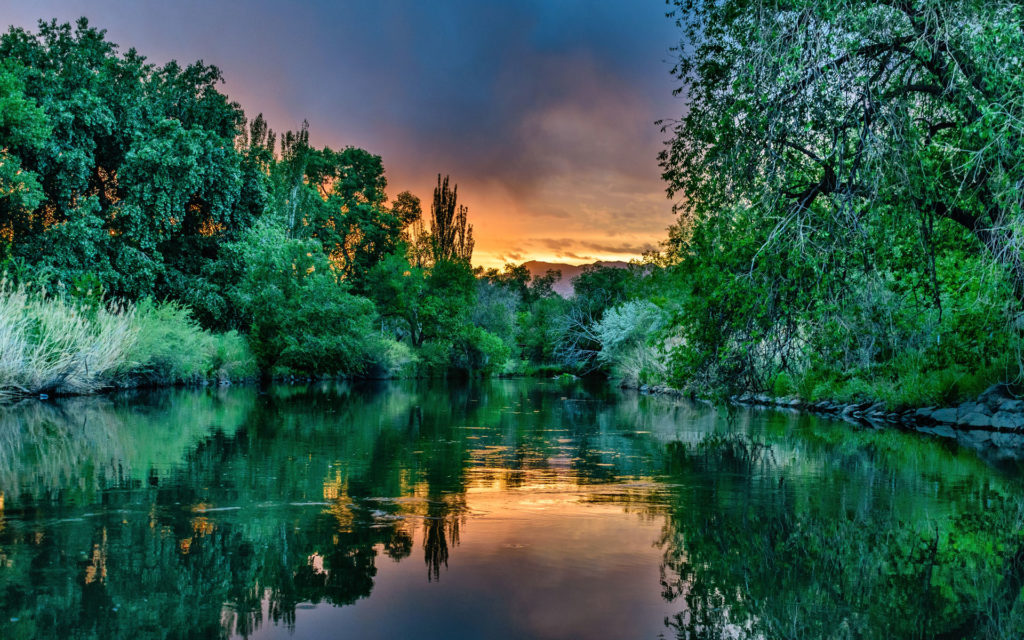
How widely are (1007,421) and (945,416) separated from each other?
1.90m

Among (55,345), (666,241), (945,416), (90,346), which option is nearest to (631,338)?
(666,241)

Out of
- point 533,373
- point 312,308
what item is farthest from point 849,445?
point 533,373

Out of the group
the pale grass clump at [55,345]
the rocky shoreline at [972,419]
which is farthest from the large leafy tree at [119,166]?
the rocky shoreline at [972,419]

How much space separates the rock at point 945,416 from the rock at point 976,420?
0.29 metres

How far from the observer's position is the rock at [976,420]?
62.6 feet

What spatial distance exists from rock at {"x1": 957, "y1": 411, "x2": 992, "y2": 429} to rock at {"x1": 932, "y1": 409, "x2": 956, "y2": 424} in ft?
0.97

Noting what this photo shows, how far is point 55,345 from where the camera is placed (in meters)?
23.7

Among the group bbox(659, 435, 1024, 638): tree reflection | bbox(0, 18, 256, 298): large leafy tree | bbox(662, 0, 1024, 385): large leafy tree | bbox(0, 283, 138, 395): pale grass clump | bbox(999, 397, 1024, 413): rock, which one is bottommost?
bbox(659, 435, 1024, 638): tree reflection

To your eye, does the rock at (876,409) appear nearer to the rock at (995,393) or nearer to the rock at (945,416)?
the rock at (945,416)

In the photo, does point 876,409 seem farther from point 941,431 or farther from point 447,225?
point 447,225

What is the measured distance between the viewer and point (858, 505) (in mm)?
9031

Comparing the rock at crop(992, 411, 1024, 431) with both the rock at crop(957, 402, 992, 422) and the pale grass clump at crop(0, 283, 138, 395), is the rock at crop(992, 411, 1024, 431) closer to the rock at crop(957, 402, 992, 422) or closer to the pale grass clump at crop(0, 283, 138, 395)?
the rock at crop(957, 402, 992, 422)

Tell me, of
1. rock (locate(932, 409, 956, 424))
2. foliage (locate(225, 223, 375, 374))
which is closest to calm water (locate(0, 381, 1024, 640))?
rock (locate(932, 409, 956, 424))

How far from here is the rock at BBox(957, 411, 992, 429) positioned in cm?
1908
